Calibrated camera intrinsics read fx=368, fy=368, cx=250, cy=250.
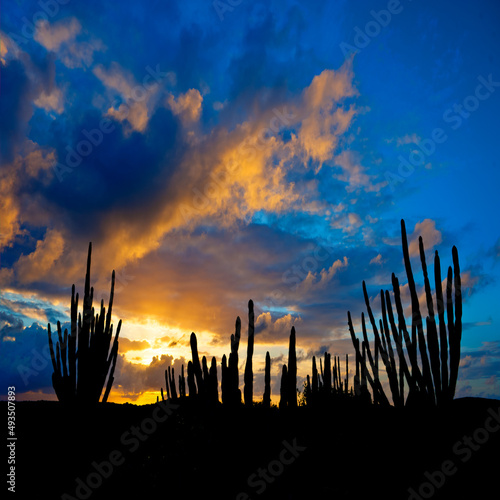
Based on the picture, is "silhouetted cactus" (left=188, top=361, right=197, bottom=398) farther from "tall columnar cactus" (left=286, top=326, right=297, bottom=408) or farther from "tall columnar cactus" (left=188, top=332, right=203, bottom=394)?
"tall columnar cactus" (left=286, top=326, right=297, bottom=408)

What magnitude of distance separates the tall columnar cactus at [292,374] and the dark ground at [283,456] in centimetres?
21

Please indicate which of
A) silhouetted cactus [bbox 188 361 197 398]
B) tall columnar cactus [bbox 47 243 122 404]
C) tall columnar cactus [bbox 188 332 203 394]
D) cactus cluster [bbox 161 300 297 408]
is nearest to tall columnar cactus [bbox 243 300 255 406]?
cactus cluster [bbox 161 300 297 408]

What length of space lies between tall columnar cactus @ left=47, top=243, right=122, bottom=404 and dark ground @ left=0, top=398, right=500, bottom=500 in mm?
1083

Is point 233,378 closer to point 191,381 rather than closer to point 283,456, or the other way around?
point 191,381

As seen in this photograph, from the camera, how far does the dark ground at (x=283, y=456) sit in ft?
15.3

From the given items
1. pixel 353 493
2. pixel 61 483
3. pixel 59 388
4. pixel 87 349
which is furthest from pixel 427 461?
pixel 59 388

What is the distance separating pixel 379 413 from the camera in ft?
19.9

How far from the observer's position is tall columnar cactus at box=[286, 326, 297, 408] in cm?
584

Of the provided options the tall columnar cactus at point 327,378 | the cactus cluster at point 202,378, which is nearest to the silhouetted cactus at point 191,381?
the cactus cluster at point 202,378

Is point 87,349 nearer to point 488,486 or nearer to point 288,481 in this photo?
point 288,481

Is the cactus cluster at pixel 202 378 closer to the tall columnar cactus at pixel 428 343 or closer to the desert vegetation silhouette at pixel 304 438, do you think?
the desert vegetation silhouette at pixel 304 438

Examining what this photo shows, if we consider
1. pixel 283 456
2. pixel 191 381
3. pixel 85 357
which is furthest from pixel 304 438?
pixel 85 357

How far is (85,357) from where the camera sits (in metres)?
7.75

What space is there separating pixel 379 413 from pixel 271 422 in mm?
1833
